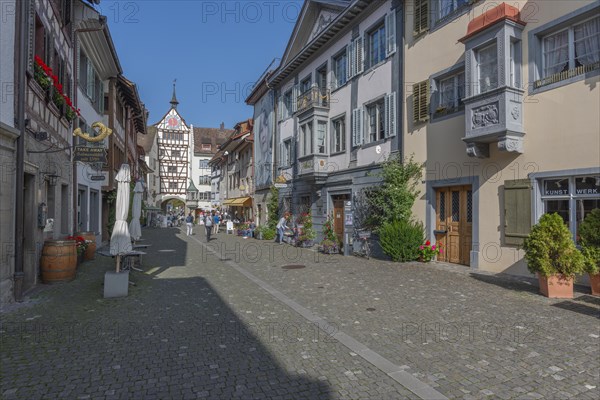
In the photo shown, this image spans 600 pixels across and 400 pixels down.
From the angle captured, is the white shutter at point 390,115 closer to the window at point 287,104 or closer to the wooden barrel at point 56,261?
the window at point 287,104

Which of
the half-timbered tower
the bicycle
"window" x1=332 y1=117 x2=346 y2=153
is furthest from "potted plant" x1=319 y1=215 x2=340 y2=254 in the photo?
the half-timbered tower

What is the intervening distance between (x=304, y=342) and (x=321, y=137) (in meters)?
14.0

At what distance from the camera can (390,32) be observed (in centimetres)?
1388

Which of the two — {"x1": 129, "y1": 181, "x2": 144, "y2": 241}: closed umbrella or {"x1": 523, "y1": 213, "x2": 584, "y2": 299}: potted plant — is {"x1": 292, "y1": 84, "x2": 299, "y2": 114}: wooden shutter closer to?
{"x1": 129, "y1": 181, "x2": 144, "y2": 241}: closed umbrella

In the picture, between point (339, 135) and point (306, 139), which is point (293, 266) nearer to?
point (339, 135)

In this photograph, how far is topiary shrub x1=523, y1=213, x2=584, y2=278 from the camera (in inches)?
276

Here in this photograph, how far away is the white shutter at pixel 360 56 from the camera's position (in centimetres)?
1560

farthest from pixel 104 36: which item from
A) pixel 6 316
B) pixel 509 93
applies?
pixel 509 93

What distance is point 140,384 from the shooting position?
387cm

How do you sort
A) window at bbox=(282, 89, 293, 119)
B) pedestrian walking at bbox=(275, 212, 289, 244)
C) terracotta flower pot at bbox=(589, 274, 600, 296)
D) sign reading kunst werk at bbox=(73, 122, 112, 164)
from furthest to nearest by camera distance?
window at bbox=(282, 89, 293, 119)
pedestrian walking at bbox=(275, 212, 289, 244)
sign reading kunst werk at bbox=(73, 122, 112, 164)
terracotta flower pot at bbox=(589, 274, 600, 296)

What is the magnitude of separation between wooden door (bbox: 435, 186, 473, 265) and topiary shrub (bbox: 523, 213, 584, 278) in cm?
365

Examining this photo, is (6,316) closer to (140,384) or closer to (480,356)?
(140,384)

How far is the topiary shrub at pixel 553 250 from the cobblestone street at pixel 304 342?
560 millimetres

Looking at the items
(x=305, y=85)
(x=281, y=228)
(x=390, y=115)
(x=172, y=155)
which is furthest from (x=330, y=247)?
(x=172, y=155)
